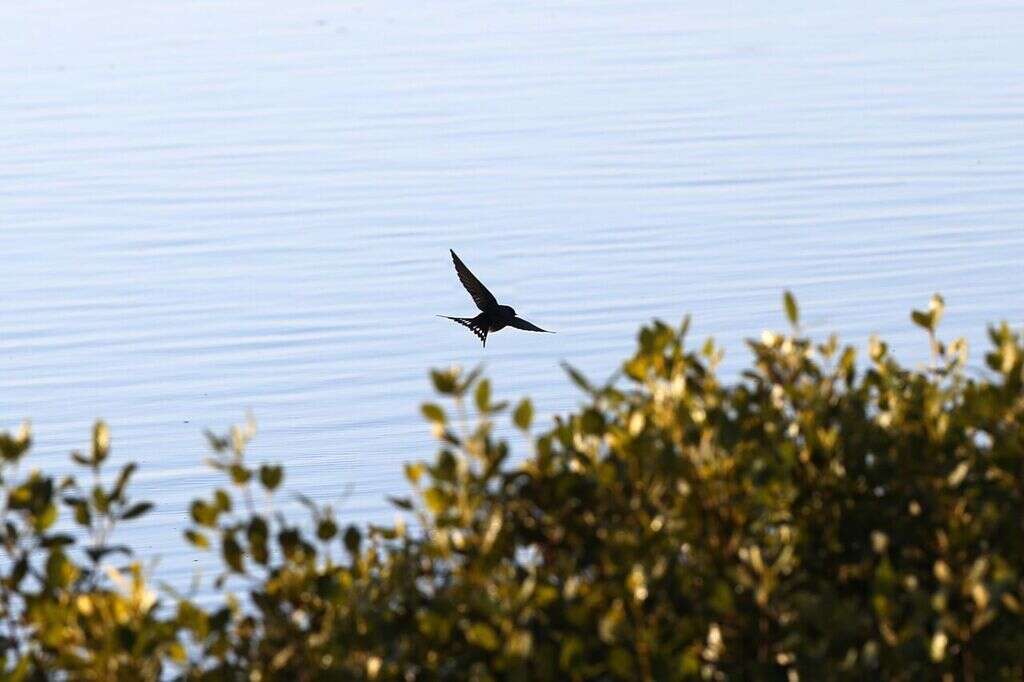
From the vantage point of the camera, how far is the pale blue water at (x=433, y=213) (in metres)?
17.2

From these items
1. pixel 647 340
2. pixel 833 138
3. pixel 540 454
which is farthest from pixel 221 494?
pixel 833 138

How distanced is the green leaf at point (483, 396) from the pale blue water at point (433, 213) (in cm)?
822

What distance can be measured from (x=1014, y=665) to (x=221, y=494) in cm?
178

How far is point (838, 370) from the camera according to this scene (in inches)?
224

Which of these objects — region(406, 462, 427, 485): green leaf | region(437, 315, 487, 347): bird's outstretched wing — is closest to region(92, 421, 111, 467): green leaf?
region(406, 462, 427, 485): green leaf

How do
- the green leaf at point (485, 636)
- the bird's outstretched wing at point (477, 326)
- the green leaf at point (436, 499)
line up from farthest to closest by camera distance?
the bird's outstretched wing at point (477, 326), the green leaf at point (436, 499), the green leaf at point (485, 636)

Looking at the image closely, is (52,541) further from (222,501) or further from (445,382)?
(445,382)

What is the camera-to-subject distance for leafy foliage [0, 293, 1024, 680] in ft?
15.2

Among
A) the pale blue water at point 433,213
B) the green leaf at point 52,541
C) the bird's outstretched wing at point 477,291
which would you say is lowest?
the green leaf at point 52,541

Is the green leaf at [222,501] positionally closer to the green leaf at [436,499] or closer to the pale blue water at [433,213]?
the green leaf at [436,499]

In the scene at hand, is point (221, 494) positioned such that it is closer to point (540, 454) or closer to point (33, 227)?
point (540, 454)

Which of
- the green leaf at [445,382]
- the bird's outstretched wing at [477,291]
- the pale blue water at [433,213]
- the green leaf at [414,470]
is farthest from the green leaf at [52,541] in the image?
the bird's outstretched wing at [477,291]

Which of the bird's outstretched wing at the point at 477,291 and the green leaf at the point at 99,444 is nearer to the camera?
the green leaf at the point at 99,444

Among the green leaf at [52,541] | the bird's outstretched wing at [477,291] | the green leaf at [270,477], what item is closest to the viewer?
the green leaf at [270,477]
